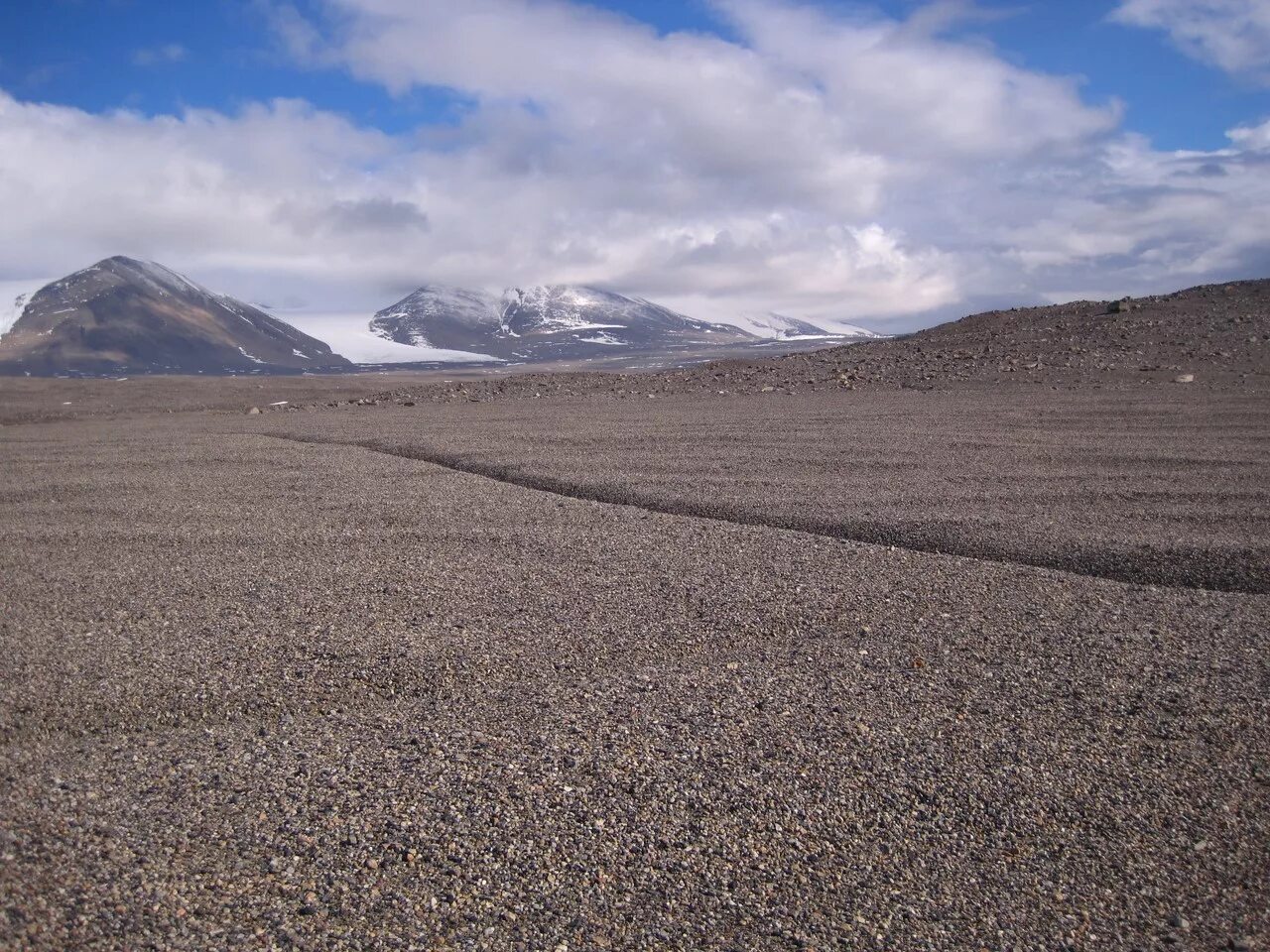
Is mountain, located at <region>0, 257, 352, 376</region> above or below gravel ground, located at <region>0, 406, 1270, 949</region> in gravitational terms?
above

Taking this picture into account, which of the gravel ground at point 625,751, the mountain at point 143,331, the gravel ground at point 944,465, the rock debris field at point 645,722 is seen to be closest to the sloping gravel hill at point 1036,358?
the gravel ground at point 944,465

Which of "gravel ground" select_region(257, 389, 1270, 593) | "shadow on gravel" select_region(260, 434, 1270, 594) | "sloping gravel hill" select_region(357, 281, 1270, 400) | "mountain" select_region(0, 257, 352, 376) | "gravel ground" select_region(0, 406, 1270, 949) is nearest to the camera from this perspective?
"gravel ground" select_region(0, 406, 1270, 949)

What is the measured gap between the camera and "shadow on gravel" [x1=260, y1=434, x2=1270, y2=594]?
7.93 metres

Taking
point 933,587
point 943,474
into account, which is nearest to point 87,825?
point 933,587

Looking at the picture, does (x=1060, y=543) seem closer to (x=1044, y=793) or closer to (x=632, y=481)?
(x=1044, y=793)

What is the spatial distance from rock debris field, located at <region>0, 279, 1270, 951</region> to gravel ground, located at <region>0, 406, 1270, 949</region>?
20mm

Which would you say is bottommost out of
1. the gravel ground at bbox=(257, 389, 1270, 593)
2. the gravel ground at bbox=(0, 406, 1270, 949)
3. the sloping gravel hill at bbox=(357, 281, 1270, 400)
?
the gravel ground at bbox=(0, 406, 1270, 949)

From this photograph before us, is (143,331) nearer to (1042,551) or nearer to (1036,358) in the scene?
(1036,358)

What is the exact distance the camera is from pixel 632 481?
43.8ft

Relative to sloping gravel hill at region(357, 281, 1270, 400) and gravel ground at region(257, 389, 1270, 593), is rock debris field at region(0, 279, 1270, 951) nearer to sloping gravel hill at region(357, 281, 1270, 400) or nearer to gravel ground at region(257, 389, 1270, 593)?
gravel ground at region(257, 389, 1270, 593)

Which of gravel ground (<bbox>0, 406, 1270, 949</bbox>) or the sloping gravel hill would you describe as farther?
the sloping gravel hill

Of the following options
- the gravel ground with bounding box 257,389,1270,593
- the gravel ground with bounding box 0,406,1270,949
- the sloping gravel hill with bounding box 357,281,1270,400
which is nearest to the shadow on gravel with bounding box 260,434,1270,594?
the gravel ground with bounding box 257,389,1270,593

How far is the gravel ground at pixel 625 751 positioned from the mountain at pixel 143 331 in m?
129

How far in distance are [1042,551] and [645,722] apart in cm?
526
